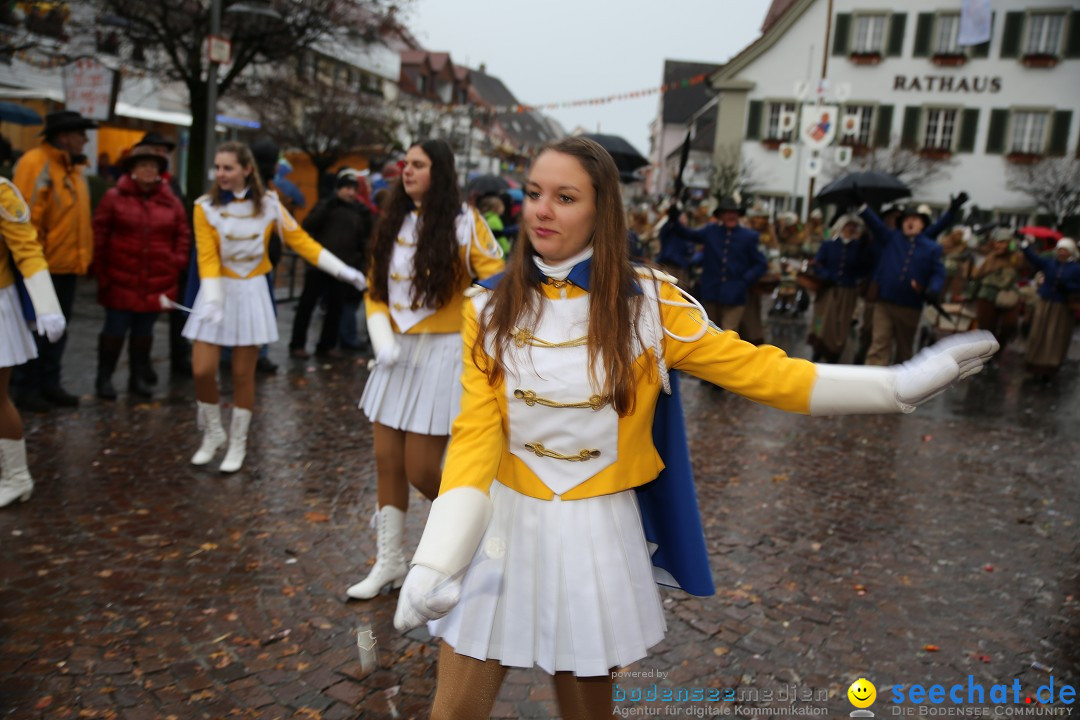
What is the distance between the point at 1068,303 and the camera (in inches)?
477

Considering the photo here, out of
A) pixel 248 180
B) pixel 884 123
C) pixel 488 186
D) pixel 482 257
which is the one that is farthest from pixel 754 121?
pixel 482 257

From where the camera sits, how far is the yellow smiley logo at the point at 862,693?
3459 mm

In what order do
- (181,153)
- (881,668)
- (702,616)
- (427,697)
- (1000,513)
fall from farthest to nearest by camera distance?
(181,153) < (1000,513) < (702,616) < (881,668) < (427,697)

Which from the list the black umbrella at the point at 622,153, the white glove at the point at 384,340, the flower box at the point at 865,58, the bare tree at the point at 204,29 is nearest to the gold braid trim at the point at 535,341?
the white glove at the point at 384,340

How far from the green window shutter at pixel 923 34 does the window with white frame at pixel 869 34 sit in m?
1.30

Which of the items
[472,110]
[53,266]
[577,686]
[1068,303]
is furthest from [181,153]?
[577,686]

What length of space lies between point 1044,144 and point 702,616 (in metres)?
37.1

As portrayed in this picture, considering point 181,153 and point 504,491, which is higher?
point 181,153

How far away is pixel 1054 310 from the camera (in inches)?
478

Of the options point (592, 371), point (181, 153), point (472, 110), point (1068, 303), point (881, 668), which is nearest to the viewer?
point (592, 371)

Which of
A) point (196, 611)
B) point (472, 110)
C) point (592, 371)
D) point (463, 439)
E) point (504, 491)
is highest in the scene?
point (472, 110)

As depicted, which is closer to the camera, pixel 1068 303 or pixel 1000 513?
pixel 1000 513

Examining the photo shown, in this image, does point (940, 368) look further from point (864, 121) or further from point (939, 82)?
point (939, 82)

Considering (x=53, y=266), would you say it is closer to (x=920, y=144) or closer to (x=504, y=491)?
(x=504, y=491)
